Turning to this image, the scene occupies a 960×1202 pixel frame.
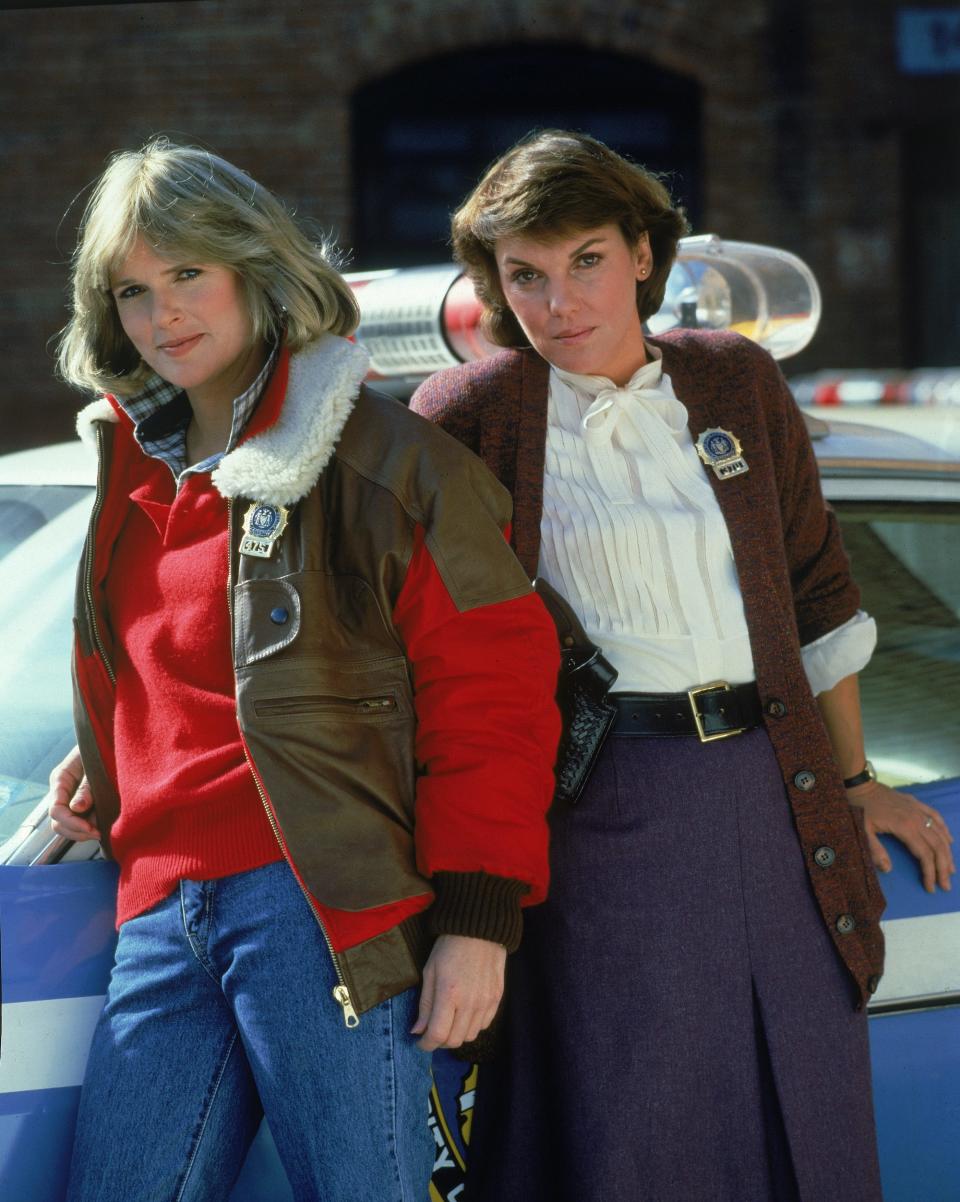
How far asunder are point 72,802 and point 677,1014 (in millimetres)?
773

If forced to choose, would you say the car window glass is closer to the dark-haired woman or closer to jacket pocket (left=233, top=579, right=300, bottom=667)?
the dark-haired woman

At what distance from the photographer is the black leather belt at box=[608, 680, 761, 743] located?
1.88 m

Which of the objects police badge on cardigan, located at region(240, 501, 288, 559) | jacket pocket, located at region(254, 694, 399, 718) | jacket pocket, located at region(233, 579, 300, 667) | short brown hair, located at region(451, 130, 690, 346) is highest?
short brown hair, located at region(451, 130, 690, 346)

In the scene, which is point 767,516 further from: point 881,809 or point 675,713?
point 881,809

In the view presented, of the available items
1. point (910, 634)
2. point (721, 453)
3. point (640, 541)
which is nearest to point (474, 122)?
point (910, 634)

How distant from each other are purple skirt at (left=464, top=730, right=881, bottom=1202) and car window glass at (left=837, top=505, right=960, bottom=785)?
24.0 inches

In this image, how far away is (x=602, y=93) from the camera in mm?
7191

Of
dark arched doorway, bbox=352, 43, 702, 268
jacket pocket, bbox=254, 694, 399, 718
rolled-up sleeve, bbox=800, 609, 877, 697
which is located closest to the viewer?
jacket pocket, bbox=254, 694, 399, 718

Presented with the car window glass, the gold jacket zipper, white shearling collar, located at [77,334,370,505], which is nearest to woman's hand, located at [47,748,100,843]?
the gold jacket zipper

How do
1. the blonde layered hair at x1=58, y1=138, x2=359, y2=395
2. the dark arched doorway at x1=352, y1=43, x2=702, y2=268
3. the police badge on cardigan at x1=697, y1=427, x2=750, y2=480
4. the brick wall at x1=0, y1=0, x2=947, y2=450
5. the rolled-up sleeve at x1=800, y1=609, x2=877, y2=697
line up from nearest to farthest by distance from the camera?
the blonde layered hair at x1=58, y1=138, x2=359, y2=395
the police badge on cardigan at x1=697, y1=427, x2=750, y2=480
the rolled-up sleeve at x1=800, y1=609, x2=877, y2=697
the brick wall at x1=0, y1=0, x2=947, y2=450
the dark arched doorway at x1=352, y1=43, x2=702, y2=268

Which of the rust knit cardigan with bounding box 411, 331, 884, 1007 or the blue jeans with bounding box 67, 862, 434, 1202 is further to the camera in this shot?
the rust knit cardigan with bounding box 411, 331, 884, 1007

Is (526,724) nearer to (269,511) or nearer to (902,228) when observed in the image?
(269,511)

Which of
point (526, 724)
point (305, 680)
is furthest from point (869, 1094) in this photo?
point (305, 680)

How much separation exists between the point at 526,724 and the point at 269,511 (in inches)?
14.1
